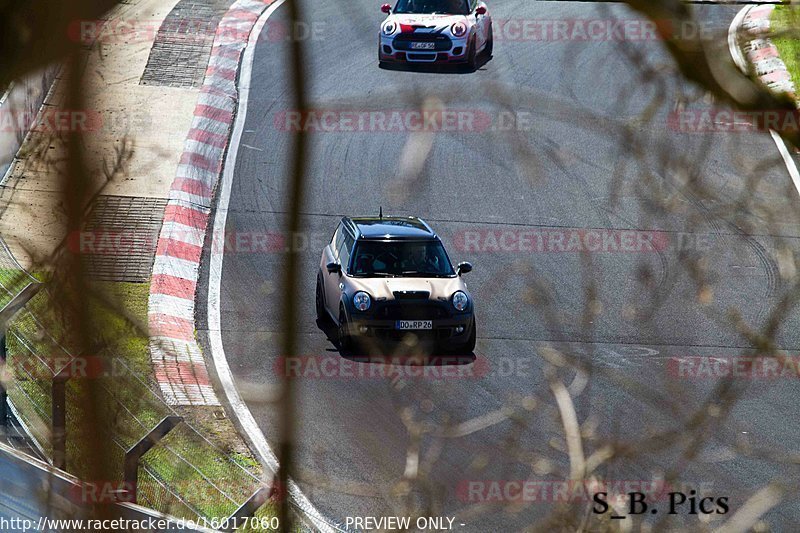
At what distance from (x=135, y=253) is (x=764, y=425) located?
28.8 ft

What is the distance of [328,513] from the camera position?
8.68 meters

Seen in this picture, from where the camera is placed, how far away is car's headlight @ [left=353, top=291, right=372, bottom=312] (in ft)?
39.8

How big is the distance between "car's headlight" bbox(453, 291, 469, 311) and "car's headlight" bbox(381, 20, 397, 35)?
31.0 feet

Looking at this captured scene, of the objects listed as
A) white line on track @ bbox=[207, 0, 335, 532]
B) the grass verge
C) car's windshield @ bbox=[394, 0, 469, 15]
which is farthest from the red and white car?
the grass verge

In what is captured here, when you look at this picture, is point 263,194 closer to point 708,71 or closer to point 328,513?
point 328,513

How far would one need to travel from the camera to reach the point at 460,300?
12297 millimetres

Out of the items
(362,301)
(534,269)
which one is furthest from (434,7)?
(534,269)

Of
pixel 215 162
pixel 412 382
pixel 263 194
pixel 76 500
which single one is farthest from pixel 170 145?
pixel 76 500

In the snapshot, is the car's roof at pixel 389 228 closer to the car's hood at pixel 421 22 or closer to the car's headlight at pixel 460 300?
the car's headlight at pixel 460 300

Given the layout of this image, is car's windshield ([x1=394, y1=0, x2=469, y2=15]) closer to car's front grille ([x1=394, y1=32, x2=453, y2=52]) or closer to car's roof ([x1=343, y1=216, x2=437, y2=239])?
car's front grille ([x1=394, y1=32, x2=453, y2=52])

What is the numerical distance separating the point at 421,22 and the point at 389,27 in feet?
2.04

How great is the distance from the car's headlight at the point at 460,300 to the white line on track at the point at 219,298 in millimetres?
2677

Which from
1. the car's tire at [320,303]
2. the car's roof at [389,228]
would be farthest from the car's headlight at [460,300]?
the car's tire at [320,303]

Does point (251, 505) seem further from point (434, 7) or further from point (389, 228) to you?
point (434, 7)
